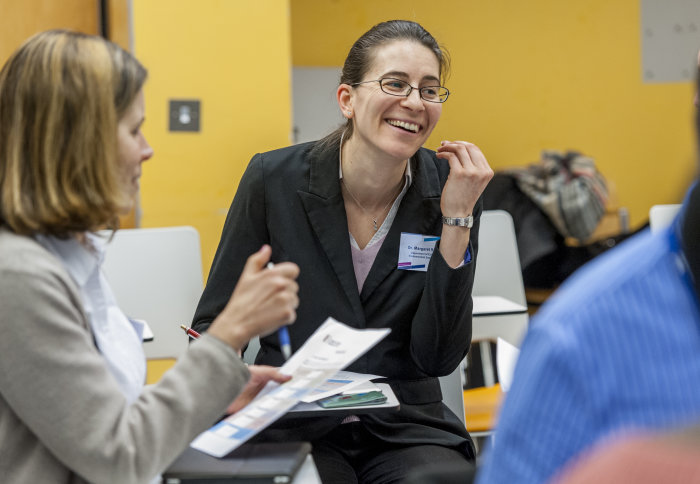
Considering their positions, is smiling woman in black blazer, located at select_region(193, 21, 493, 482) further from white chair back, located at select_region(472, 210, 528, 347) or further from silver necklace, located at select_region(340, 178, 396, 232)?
white chair back, located at select_region(472, 210, 528, 347)

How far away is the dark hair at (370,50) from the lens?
183cm

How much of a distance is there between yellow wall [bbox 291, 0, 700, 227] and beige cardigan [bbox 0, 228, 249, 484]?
15.9ft

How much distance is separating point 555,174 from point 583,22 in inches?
75.4

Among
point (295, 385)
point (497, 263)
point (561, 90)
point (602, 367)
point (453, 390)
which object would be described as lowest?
point (453, 390)

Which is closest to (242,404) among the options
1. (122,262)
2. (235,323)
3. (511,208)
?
(235,323)

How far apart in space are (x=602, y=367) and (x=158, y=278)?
2170 millimetres

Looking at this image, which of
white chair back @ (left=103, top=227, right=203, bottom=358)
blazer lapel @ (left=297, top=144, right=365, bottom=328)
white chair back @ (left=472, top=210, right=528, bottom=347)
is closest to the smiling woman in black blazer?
blazer lapel @ (left=297, top=144, right=365, bottom=328)

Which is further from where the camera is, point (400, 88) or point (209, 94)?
point (209, 94)

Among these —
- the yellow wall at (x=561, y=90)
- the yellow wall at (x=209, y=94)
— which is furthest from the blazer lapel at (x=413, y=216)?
the yellow wall at (x=561, y=90)

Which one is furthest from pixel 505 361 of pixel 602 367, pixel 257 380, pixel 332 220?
pixel 602 367

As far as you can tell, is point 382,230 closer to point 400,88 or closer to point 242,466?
point 400,88

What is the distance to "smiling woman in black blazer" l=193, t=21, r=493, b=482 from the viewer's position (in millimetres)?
1669

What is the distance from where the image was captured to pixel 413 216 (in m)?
1.80

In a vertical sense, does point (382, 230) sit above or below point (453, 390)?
above
